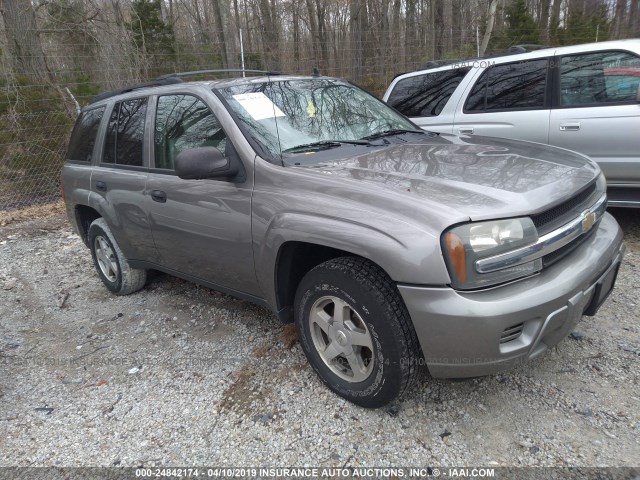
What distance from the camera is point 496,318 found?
203cm

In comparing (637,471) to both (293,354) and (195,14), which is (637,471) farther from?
(195,14)

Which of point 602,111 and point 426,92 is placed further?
point 426,92

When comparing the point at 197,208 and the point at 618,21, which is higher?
the point at 618,21

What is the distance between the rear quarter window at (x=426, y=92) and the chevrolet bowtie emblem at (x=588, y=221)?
3.24 metres

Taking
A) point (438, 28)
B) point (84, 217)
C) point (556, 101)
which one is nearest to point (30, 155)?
point (84, 217)

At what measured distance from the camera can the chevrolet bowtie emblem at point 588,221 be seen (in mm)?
2438

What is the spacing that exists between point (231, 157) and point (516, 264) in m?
1.68

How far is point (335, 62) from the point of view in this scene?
1146cm

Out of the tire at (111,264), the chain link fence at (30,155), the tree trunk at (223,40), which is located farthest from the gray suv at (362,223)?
the tree trunk at (223,40)

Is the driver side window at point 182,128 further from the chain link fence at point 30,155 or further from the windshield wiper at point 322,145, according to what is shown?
the chain link fence at point 30,155

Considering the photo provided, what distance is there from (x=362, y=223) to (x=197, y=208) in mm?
1266

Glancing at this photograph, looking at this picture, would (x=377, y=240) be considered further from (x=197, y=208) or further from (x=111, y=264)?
(x=111, y=264)

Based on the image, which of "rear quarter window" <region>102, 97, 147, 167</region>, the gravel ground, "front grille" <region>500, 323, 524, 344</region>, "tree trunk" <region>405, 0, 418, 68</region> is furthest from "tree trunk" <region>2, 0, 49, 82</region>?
"front grille" <region>500, 323, 524, 344</region>

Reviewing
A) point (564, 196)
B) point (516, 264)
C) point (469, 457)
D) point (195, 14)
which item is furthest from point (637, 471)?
point (195, 14)
